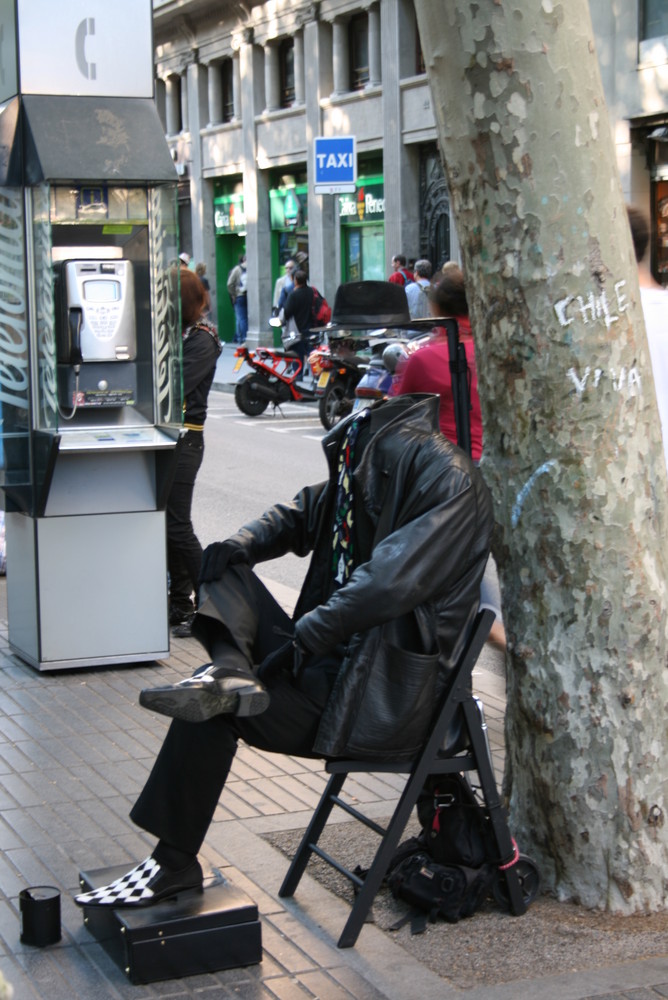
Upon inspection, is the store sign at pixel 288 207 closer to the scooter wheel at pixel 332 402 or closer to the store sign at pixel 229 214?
the store sign at pixel 229 214

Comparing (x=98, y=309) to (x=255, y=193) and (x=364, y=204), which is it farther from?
(x=255, y=193)

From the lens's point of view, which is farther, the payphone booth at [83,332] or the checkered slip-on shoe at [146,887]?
the payphone booth at [83,332]

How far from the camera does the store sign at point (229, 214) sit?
34188 millimetres

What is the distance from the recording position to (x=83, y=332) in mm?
6820

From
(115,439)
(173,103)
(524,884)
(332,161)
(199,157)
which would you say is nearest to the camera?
(524,884)

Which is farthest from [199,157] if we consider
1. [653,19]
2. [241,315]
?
[653,19]

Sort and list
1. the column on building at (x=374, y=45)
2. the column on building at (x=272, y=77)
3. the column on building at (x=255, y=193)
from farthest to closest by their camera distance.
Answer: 1. the column on building at (x=255, y=193)
2. the column on building at (x=272, y=77)
3. the column on building at (x=374, y=45)

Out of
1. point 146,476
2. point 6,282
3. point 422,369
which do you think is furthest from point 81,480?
point 422,369

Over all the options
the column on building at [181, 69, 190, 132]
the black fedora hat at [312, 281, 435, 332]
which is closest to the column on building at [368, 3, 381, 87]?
the column on building at [181, 69, 190, 132]

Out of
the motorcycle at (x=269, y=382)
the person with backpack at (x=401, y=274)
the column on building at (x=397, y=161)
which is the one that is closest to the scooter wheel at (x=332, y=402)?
the motorcycle at (x=269, y=382)

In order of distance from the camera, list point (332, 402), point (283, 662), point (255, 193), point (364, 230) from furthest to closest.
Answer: point (255, 193), point (364, 230), point (332, 402), point (283, 662)

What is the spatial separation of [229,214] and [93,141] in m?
29.3

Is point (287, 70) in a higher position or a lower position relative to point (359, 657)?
higher

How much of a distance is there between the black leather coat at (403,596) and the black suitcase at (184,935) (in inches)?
19.1
